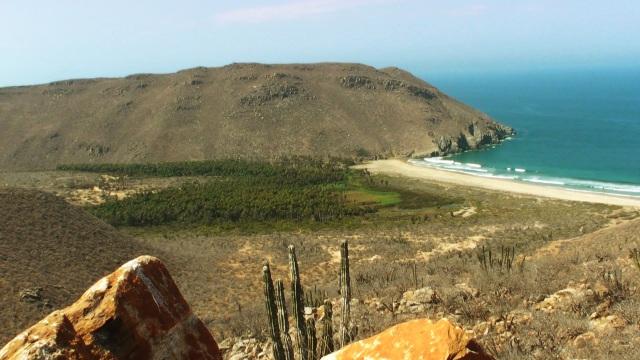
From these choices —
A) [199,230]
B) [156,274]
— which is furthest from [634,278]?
[199,230]

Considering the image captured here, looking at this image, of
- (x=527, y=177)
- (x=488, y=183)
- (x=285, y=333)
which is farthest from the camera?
(x=527, y=177)

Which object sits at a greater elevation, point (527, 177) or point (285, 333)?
point (285, 333)

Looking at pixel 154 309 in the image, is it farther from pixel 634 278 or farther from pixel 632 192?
pixel 632 192

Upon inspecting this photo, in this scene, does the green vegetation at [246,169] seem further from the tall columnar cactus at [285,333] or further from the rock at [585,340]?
the rock at [585,340]

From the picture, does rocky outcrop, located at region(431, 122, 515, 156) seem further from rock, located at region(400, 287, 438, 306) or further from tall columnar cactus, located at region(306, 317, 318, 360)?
tall columnar cactus, located at region(306, 317, 318, 360)

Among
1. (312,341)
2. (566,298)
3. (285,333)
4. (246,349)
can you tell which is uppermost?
(285,333)

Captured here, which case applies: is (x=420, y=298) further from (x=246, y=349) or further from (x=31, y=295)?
(x=31, y=295)

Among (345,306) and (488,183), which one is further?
(488,183)

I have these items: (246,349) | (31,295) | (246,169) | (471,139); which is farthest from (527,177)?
(246,349)
